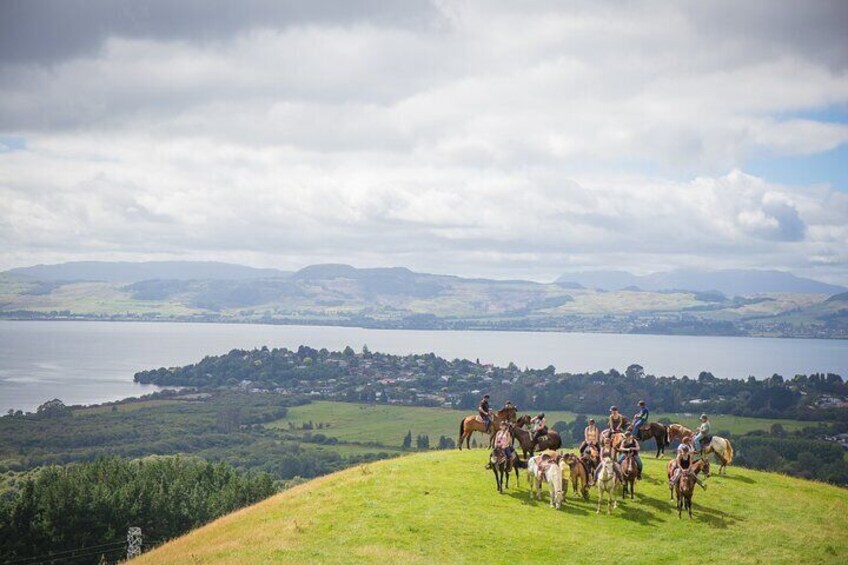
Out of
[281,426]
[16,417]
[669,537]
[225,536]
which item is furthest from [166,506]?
[16,417]

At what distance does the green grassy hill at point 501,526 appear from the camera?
23656mm

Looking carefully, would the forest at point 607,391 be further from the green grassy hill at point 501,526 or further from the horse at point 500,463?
the horse at point 500,463

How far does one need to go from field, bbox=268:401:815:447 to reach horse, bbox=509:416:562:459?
85.5 m

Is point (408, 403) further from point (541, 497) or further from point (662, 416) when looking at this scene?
point (541, 497)

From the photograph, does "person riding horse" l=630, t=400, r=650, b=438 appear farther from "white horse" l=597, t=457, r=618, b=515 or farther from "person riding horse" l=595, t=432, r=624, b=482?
"white horse" l=597, t=457, r=618, b=515

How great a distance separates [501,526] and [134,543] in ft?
75.3

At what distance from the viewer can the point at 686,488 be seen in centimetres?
2669

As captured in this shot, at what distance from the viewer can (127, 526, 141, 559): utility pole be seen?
36.7 metres

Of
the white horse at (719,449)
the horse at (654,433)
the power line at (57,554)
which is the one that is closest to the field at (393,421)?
the power line at (57,554)

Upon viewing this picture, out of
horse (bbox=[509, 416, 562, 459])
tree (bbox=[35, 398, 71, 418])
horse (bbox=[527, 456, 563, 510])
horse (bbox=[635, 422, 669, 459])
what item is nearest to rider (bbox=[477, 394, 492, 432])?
horse (bbox=[509, 416, 562, 459])

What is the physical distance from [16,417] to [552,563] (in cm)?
14261

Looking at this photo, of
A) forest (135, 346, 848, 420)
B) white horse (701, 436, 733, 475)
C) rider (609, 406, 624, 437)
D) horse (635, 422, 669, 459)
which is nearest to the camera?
rider (609, 406, 624, 437)

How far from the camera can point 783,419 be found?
5010 inches

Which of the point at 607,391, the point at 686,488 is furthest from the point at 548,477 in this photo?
the point at 607,391
